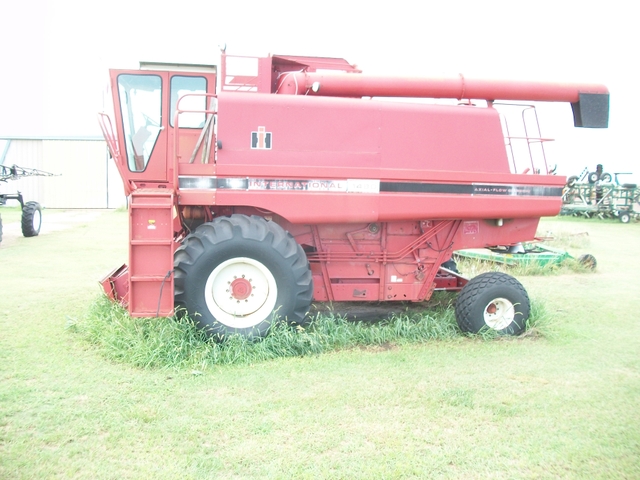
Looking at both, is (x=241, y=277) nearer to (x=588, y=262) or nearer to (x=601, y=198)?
(x=588, y=262)

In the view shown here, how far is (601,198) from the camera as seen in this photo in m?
23.3

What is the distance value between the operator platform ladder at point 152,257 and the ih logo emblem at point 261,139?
3.02 feet

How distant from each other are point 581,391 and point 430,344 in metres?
1.49

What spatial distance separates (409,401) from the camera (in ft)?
14.2

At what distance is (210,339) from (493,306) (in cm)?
286

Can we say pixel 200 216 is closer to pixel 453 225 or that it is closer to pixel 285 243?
pixel 285 243

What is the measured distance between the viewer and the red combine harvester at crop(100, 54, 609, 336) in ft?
17.4

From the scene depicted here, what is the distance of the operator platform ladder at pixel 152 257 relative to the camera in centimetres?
511

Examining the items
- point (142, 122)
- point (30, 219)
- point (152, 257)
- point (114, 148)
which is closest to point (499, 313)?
point (152, 257)

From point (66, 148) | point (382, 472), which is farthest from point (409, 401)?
point (66, 148)

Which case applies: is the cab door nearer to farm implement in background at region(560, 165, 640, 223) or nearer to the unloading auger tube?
the unloading auger tube

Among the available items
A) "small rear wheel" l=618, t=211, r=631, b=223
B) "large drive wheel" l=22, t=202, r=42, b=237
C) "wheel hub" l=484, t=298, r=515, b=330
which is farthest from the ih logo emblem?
"small rear wheel" l=618, t=211, r=631, b=223

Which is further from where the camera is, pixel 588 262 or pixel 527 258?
pixel 588 262

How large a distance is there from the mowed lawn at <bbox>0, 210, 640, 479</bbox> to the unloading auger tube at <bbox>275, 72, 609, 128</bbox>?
2.37m
